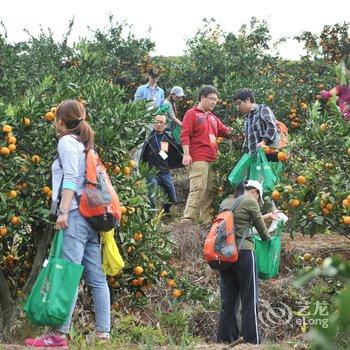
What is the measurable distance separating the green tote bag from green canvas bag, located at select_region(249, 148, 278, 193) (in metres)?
3.24

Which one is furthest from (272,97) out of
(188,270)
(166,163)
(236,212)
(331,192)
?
(331,192)

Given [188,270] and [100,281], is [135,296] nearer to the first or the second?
[100,281]

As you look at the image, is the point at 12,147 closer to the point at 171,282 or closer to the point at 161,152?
the point at 171,282

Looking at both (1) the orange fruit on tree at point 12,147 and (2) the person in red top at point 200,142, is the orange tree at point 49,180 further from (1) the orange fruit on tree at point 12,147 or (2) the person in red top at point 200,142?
(2) the person in red top at point 200,142

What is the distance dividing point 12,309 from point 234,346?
170 centimetres

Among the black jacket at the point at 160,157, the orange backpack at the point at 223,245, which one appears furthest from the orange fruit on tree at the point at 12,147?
the black jacket at the point at 160,157

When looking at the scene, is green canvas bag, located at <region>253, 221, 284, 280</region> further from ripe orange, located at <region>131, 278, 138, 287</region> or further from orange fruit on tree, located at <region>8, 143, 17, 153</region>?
orange fruit on tree, located at <region>8, 143, 17, 153</region>

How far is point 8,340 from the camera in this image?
4895 millimetres

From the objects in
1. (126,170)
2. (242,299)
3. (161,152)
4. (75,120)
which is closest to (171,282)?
(242,299)

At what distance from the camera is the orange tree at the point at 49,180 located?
4801 mm

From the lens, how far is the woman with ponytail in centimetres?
424

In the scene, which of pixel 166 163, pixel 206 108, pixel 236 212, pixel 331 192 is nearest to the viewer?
pixel 331 192

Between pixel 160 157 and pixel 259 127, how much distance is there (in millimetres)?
2025

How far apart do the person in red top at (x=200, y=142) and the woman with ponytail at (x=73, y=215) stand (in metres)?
4.22
